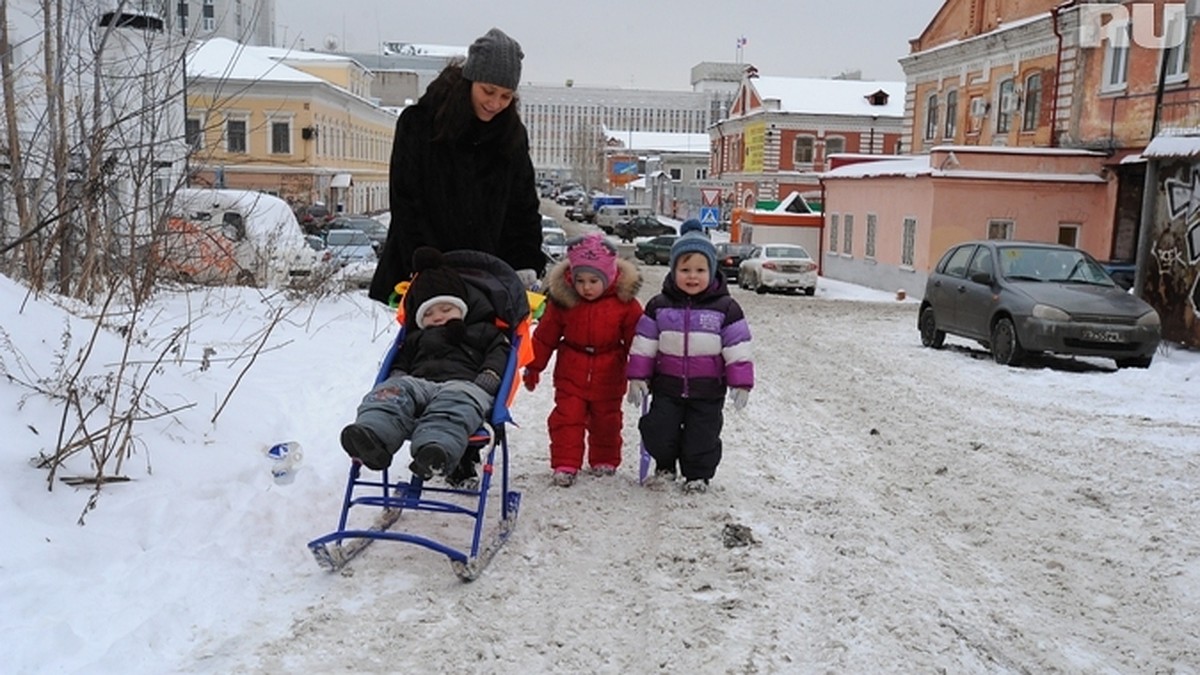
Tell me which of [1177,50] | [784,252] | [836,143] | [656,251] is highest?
[1177,50]

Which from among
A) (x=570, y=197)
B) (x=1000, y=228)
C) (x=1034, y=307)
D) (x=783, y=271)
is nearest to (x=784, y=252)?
(x=783, y=271)

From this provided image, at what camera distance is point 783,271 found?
29281 mm

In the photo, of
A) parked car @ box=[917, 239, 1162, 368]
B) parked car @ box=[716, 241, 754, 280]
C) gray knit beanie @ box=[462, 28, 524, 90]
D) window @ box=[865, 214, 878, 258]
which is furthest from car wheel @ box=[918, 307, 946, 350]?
parked car @ box=[716, 241, 754, 280]

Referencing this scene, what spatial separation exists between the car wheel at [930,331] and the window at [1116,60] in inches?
604

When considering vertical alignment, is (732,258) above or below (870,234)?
below

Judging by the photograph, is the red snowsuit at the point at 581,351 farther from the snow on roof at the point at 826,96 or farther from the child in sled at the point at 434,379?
the snow on roof at the point at 826,96

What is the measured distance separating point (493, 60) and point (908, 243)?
2653 centimetres

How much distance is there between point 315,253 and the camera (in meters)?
16.2

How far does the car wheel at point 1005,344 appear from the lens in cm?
1298

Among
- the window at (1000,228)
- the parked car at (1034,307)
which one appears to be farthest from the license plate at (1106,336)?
the window at (1000,228)

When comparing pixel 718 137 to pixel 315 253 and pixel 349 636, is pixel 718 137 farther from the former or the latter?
pixel 349 636

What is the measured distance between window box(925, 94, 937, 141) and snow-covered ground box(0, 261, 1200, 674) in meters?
32.9

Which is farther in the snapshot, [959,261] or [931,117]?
[931,117]

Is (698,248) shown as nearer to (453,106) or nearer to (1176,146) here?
(453,106)
